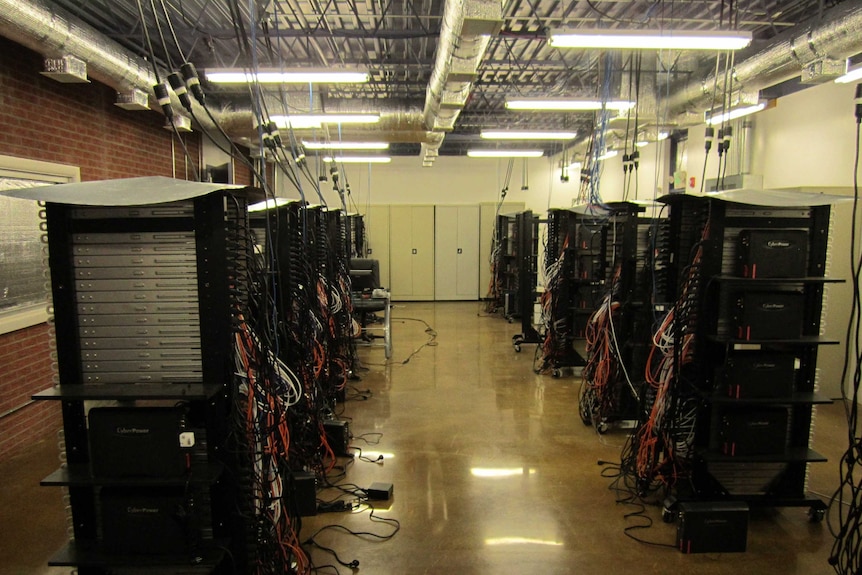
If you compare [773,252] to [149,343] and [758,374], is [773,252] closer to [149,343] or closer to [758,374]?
[758,374]

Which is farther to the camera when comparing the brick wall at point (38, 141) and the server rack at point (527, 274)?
the server rack at point (527, 274)

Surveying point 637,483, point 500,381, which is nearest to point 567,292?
point 500,381

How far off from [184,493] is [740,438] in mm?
2573

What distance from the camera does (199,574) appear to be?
1750mm

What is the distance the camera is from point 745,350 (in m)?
2.59

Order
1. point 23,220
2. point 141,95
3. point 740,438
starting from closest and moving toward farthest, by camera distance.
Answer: point 740,438 < point 23,220 < point 141,95

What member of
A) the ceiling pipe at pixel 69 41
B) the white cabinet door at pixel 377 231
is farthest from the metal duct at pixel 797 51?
the white cabinet door at pixel 377 231

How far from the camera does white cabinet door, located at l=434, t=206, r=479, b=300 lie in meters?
10.4

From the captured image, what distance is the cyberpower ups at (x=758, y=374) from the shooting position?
253 cm

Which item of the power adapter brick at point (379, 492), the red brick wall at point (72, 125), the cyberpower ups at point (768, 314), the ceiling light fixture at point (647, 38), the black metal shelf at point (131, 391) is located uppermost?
the ceiling light fixture at point (647, 38)

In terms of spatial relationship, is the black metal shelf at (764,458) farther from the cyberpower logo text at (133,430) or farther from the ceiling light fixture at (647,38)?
the cyberpower logo text at (133,430)

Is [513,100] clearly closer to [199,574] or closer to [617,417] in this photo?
[617,417]

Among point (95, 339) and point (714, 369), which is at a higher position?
point (95, 339)

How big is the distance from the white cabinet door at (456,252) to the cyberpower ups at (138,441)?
8.87m
